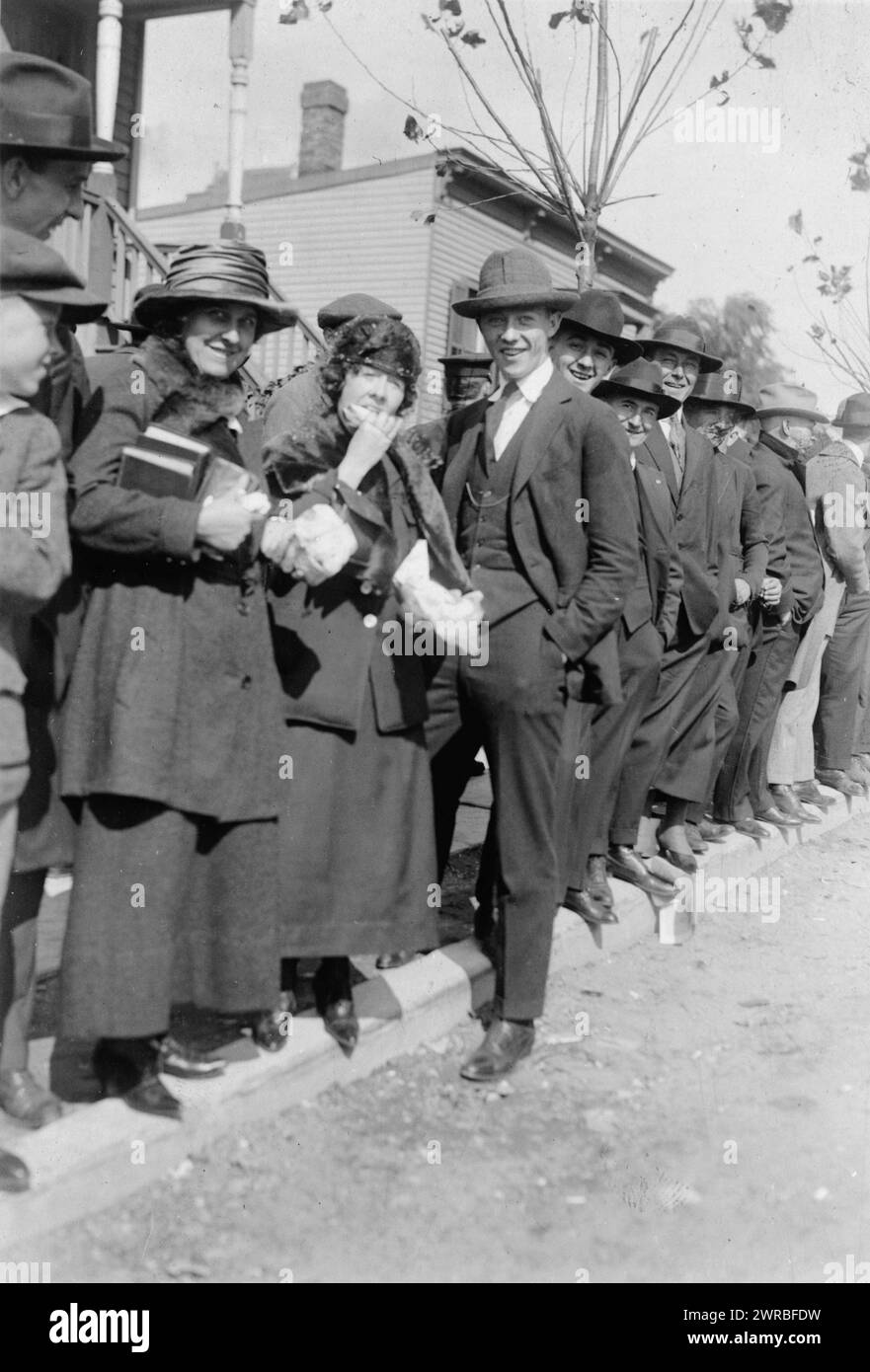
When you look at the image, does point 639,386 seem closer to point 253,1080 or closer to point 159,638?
point 159,638

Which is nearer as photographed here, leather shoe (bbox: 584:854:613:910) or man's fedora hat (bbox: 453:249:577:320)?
man's fedora hat (bbox: 453:249:577:320)

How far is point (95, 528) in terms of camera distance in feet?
10.8

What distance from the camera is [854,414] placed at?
372 inches

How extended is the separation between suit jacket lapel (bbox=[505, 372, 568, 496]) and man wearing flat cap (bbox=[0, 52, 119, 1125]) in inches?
56.5

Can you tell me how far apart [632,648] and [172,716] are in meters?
2.96

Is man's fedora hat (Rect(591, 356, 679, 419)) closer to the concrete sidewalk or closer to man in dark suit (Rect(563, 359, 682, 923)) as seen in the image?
man in dark suit (Rect(563, 359, 682, 923))

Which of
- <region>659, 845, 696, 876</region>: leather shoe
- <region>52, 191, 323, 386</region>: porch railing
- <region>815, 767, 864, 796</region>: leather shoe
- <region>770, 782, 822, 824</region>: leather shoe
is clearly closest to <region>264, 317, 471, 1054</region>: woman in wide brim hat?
<region>659, 845, 696, 876</region>: leather shoe

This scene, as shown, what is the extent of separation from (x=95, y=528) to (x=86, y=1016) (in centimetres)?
Answer: 115

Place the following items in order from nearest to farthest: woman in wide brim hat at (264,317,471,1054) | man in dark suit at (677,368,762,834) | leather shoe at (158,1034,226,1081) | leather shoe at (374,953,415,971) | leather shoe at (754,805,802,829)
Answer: leather shoe at (158,1034,226,1081)
woman in wide brim hat at (264,317,471,1054)
leather shoe at (374,953,415,971)
man in dark suit at (677,368,762,834)
leather shoe at (754,805,802,829)

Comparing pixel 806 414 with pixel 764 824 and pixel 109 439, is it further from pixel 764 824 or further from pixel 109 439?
pixel 109 439

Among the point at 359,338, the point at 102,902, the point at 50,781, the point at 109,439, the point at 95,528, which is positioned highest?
the point at 359,338

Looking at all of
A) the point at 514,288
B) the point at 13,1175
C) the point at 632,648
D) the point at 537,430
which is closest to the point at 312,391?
the point at 514,288

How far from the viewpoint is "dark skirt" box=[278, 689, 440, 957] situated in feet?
12.8
